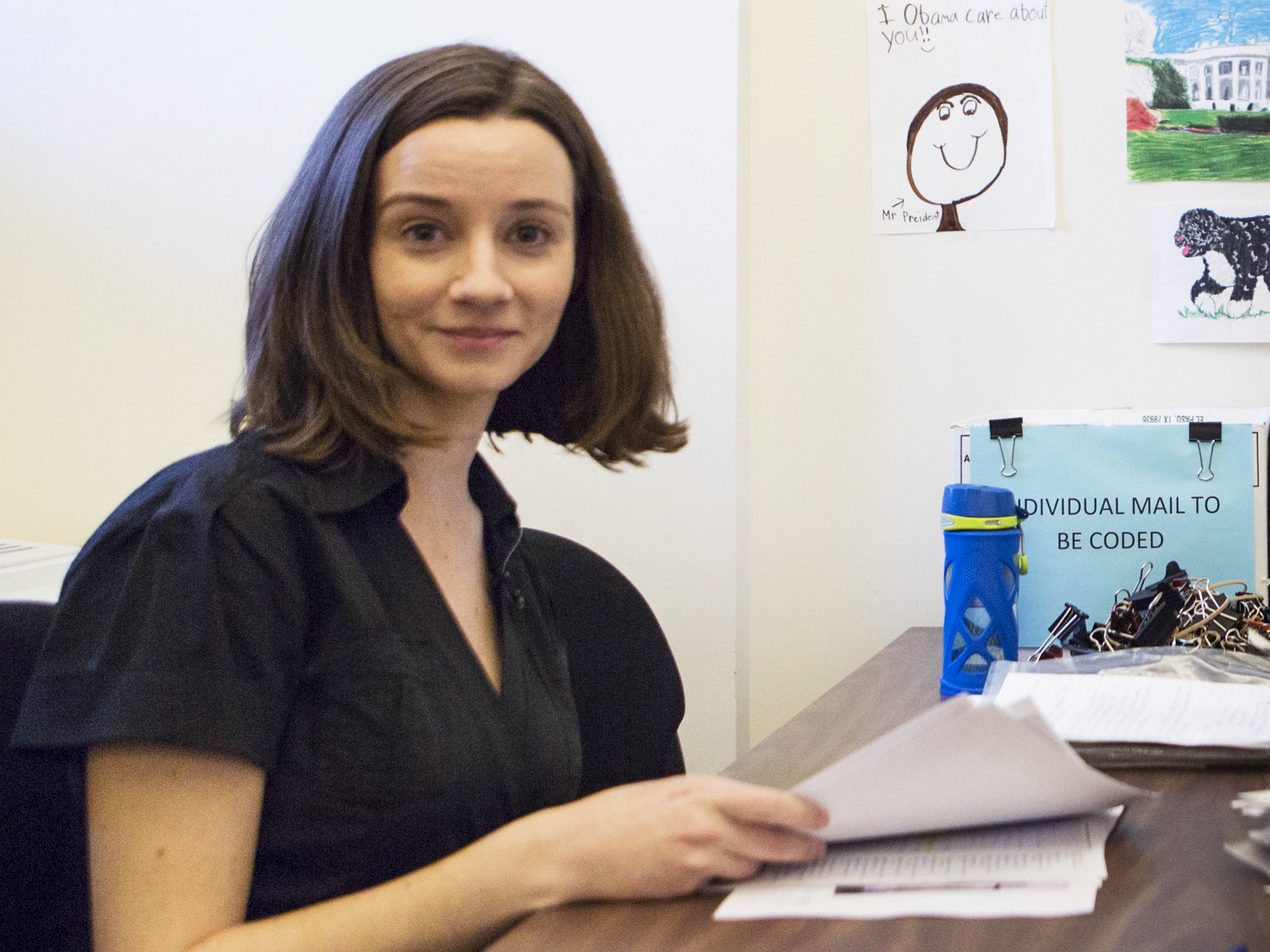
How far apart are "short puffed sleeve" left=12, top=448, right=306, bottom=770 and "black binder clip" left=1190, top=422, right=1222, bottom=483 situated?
105cm

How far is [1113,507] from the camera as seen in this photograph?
1.38 metres

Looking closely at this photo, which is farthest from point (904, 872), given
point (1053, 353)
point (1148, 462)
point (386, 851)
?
point (1053, 353)

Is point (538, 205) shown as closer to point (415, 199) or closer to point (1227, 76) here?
point (415, 199)

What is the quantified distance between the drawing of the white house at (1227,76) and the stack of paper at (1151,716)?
869 millimetres

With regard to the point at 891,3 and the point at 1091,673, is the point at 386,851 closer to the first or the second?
the point at 1091,673

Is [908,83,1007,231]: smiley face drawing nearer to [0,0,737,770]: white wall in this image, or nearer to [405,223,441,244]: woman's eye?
[0,0,737,770]: white wall

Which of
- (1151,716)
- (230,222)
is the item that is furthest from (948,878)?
(230,222)

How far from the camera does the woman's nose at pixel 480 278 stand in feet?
2.88

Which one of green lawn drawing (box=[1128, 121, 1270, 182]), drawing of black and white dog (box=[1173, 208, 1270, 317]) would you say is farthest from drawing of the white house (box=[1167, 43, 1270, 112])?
drawing of black and white dog (box=[1173, 208, 1270, 317])

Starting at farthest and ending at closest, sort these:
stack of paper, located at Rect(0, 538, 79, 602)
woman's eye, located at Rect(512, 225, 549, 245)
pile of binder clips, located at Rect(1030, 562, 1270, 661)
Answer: stack of paper, located at Rect(0, 538, 79, 602) < pile of binder clips, located at Rect(1030, 562, 1270, 661) < woman's eye, located at Rect(512, 225, 549, 245)

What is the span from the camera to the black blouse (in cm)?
70

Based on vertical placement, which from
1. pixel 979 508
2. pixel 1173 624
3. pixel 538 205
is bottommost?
pixel 1173 624

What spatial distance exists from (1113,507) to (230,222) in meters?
1.26

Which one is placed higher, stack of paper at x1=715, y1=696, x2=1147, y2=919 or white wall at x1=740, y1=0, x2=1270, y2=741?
white wall at x1=740, y1=0, x2=1270, y2=741
